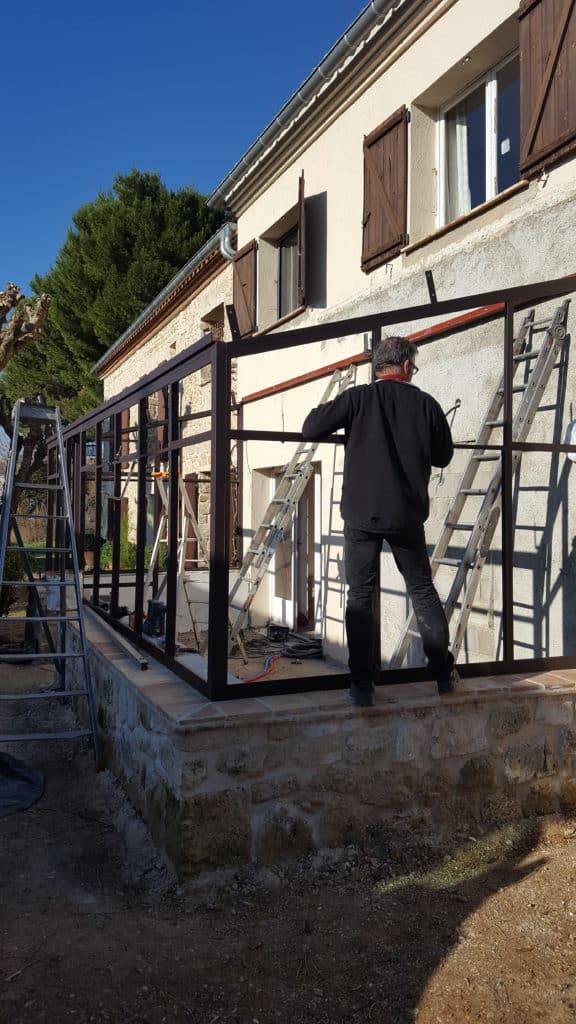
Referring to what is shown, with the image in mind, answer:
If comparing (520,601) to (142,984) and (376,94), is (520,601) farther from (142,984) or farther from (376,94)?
(376,94)

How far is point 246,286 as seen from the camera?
30.7ft

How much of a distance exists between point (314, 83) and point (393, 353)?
5137 millimetres

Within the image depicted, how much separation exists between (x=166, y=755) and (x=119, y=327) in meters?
21.1

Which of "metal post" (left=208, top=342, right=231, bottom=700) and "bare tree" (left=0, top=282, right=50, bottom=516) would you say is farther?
"bare tree" (left=0, top=282, right=50, bottom=516)

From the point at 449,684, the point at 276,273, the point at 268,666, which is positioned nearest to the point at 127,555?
the point at 276,273

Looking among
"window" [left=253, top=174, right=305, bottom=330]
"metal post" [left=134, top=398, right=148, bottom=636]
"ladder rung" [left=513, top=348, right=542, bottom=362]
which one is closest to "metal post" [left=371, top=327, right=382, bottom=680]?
"ladder rung" [left=513, top=348, right=542, bottom=362]

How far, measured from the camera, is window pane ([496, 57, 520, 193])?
17.4ft

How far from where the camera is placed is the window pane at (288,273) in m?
8.75

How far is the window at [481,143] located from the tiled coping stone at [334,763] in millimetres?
3618

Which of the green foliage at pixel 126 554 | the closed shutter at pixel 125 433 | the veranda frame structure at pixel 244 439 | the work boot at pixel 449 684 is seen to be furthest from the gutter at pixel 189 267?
the work boot at pixel 449 684

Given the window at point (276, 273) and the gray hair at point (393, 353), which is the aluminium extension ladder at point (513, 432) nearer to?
the gray hair at point (393, 353)

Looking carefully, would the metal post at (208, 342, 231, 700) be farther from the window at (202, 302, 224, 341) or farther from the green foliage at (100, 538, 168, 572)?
the green foliage at (100, 538, 168, 572)

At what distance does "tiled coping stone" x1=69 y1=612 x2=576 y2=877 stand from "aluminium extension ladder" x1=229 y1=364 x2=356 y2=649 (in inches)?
131

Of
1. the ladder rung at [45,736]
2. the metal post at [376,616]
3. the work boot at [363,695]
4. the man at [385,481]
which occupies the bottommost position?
the ladder rung at [45,736]
